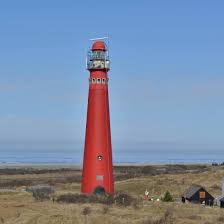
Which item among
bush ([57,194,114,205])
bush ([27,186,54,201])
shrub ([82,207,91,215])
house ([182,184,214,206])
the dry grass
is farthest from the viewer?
house ([182,184,214,206])

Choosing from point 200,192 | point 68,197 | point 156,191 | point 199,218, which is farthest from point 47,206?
point 156,191

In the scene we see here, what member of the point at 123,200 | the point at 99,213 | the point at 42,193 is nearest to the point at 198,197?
the point at 123,200

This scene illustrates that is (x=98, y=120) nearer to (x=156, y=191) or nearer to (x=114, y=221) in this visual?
(x=114, y=221)

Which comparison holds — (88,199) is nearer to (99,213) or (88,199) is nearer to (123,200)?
(123,200)

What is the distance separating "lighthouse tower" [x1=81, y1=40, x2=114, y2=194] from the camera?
40094mm

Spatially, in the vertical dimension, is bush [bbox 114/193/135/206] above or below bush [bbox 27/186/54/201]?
below

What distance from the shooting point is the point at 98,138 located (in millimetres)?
40031

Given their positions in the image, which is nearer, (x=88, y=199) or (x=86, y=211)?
(x=86, y=211)

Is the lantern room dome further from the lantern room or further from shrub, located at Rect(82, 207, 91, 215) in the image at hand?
shrub, located at Rect(82, 207, 91, 215)

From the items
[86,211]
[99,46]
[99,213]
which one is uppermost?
[99,46]

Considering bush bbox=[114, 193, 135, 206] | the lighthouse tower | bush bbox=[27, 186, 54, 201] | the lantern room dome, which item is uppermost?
the lantern room dome

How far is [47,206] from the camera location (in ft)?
122

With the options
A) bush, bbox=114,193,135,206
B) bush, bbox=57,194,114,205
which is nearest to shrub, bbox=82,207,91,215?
bush, bbox=57,194,114,205

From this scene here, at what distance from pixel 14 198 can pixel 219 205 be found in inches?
547
